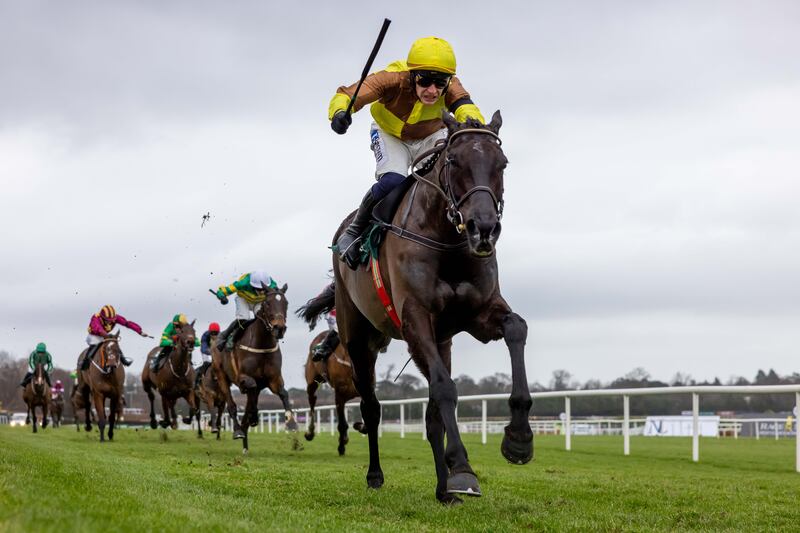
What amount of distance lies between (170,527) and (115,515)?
21.8 inches

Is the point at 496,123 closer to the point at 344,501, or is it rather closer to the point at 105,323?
the point at 344,501

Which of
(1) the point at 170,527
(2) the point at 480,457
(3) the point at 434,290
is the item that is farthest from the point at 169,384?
(1) the point at 170,527

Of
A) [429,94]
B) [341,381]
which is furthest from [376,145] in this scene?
[341,381]

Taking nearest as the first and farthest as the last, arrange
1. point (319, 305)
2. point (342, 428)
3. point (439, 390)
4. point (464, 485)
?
1. point (464, 485)
2. point (439, 390)
3. point (319, 305)
4. point (342, 428)

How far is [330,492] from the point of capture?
705cm

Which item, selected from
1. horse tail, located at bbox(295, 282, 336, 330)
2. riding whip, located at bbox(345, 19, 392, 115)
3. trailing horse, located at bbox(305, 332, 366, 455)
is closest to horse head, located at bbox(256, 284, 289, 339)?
trailing horse, located at bbox(305, 332, 366, 455)

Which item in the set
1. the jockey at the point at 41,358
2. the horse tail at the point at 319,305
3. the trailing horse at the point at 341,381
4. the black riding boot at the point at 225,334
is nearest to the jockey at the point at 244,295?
the black riding boot at the point at 225,334

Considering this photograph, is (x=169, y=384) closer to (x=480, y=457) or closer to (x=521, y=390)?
(x=480, y=457)

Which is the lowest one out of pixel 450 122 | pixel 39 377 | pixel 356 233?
pixel 39 377

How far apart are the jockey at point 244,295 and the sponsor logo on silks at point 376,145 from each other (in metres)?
7.67

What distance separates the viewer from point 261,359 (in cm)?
1514

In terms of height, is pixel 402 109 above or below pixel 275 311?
above

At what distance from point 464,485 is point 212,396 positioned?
1679 cm

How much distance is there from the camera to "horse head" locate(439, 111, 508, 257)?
5500 mm
